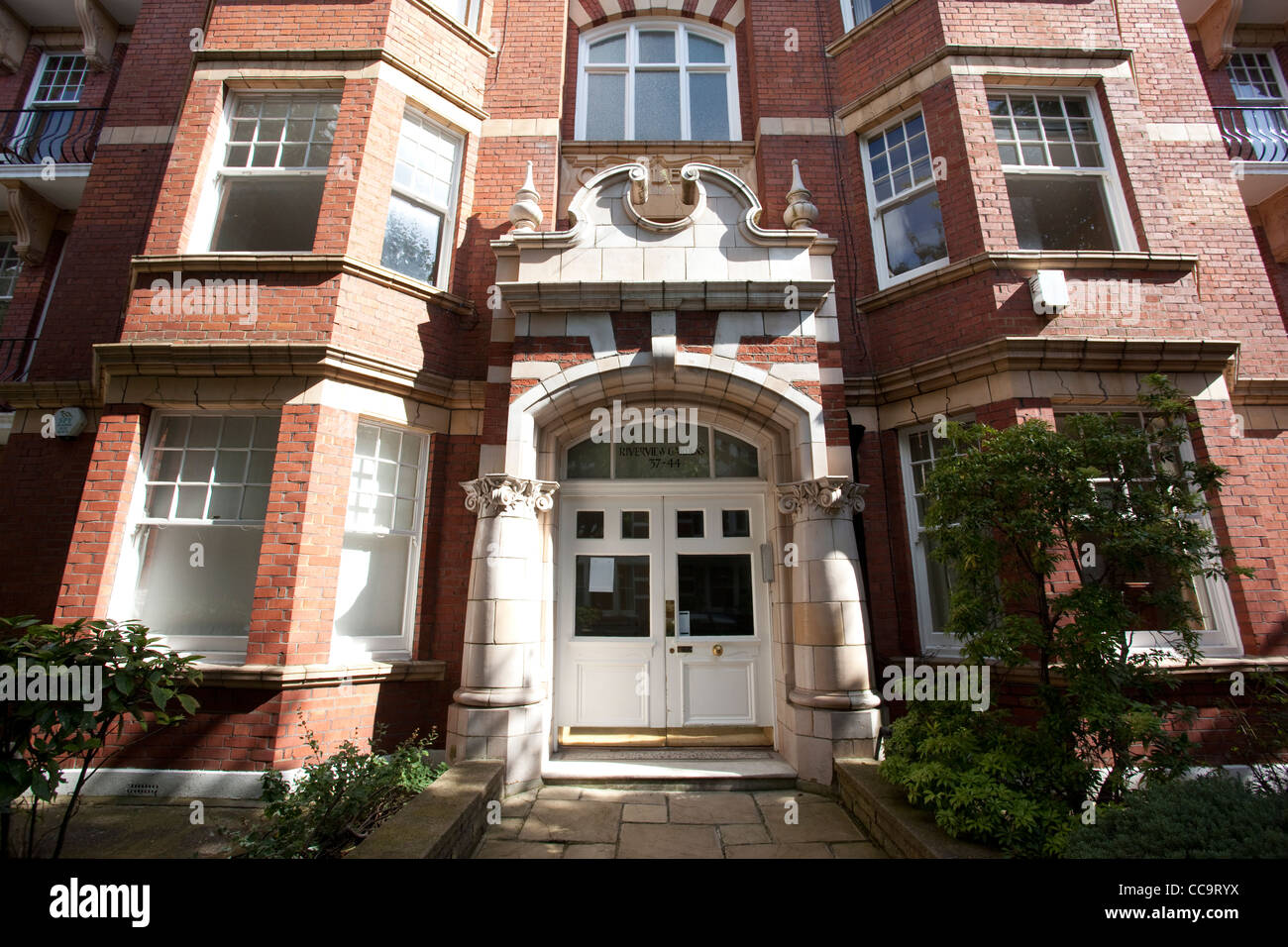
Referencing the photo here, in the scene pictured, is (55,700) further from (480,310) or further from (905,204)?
(905,204)

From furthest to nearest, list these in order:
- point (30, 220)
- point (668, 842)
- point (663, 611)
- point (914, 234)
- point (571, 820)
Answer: point (30, 220), point (914, 234), point (663, 611), point (571, 820), point (668, 842)

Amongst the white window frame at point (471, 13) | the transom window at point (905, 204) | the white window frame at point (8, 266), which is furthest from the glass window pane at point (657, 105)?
the white window frame at point (8, 266)

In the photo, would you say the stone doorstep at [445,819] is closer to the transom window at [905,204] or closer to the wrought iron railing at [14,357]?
the transom window at [905,204]

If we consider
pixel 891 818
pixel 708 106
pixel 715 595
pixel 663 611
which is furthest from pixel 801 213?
pixel 891 818

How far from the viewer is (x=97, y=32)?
8109 mm

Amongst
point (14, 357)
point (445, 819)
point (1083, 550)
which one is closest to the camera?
point (445, 819)

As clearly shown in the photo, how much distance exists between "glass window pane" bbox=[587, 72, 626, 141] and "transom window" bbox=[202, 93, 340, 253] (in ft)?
11.2

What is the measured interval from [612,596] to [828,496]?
2.60 meters

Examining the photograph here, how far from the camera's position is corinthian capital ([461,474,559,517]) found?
198 inches

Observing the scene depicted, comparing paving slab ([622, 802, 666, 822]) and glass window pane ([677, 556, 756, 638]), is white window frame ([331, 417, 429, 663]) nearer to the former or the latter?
paving slab ([622, 802, 666, 822])

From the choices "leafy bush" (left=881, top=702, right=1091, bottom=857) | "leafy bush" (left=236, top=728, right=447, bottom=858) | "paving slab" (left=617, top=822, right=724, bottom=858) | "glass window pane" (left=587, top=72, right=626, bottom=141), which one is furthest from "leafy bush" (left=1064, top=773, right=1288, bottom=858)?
"glass window pane" (left=587, top=72, right=626, bottom=141)

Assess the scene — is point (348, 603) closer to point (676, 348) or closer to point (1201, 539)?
point (676, 348)

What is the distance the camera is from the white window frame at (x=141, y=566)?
5.02 meters

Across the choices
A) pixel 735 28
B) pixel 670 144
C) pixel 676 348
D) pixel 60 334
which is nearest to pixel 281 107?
pixel 60 334
